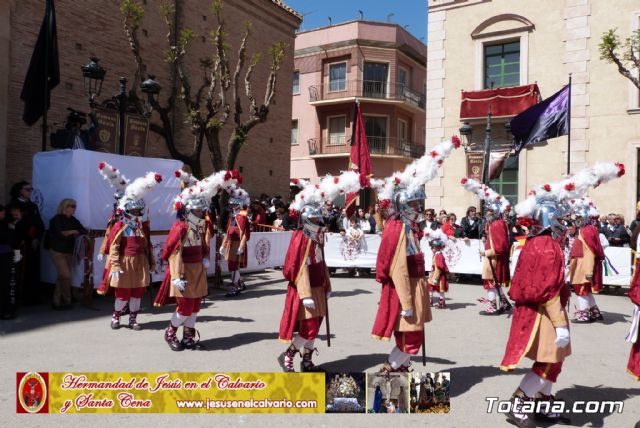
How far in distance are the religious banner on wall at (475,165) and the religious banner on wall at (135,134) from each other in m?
11.1

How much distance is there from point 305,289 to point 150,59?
14754 millimetres

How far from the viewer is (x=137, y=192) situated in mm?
7355

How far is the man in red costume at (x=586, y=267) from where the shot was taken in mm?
8586

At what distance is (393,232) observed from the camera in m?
5.15

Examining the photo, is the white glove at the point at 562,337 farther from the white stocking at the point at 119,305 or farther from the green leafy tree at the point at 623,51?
the green leafy tree at the point at 623,51

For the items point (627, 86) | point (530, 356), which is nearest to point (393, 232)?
point (530, 356)

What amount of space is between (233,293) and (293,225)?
4.90 metres

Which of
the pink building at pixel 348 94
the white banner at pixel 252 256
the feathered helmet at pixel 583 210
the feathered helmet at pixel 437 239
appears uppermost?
the pink building at pixel 348 94

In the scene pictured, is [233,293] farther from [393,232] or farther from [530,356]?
[530,356]

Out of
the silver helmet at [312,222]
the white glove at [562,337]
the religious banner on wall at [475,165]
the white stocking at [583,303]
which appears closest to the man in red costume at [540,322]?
the white glove at [562,337]

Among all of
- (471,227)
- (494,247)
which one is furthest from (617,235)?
(494,247)

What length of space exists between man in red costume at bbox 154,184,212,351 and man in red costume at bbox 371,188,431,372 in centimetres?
254

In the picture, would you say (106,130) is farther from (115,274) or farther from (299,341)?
(299,341)

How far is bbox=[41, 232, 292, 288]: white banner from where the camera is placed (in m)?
9.29
